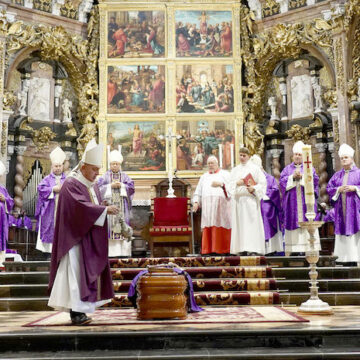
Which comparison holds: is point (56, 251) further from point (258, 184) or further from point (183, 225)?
point (183, 225)

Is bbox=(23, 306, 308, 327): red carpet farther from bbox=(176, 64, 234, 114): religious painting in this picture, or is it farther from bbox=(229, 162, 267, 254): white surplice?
bbox=(176, 64, 234, 114): religious painting

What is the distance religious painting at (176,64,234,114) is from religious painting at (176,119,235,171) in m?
0.38

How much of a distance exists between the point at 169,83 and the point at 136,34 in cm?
172

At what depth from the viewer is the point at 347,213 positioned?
9516mm

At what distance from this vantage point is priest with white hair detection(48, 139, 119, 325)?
5734 millimetres

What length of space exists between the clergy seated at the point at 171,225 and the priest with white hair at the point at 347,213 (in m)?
3.11

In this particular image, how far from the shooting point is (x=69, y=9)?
1541cm

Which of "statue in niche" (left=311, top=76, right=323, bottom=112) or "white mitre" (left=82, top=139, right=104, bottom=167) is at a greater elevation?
"statue in niche" (left=311, top=76, right=323, bottom=112)

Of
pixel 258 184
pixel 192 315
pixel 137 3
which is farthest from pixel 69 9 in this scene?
pixel 192 315

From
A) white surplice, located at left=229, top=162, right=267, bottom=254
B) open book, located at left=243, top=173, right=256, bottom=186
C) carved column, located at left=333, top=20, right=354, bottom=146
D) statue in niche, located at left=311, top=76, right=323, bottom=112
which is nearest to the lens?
white surplice, located at left=229, top=162, right=267, bottom=254

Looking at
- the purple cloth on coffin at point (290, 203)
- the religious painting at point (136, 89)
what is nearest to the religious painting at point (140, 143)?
the religious painting at point (136, 89)

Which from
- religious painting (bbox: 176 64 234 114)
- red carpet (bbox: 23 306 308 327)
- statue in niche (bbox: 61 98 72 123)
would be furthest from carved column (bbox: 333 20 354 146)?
red carpet (bbox: 23 306 308 327)

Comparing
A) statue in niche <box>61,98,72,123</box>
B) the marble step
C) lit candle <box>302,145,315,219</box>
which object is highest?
statue in niche <box>61,98,72,123</box>

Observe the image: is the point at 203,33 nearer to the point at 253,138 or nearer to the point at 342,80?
the point at 253,138
